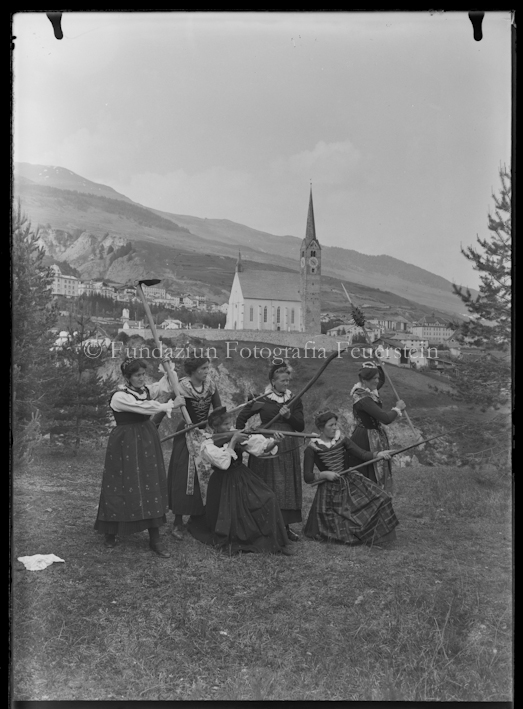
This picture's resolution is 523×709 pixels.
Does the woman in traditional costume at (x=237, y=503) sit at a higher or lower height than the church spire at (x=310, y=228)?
lower

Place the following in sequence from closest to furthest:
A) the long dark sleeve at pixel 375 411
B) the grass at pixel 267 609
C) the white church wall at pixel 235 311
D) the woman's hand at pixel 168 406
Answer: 1. the grass at pixel 267 609
2. the woman's hand at pixel 168 406
3. the long dark sleeve at pixel 375 411
4. the white church wall at pixel 235 311

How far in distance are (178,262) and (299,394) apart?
1462 mm

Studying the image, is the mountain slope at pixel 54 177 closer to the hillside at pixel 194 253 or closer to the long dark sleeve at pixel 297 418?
the hillside at pixel 194 253

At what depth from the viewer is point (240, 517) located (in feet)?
15.1

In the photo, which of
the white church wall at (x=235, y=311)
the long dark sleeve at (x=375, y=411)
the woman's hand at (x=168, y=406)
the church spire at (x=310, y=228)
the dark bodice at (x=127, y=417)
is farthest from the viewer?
the church spire at (x=310, y=228)

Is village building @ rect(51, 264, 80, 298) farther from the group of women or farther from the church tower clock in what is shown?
the church tower clock

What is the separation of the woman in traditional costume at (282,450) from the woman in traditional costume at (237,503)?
4.3 inches

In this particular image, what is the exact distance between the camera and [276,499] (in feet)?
15.4

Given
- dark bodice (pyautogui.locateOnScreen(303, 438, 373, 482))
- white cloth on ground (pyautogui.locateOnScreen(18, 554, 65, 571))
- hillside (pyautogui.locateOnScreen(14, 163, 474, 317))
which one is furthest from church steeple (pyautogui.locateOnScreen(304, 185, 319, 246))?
white cloth on ground (pyautogui.locateOnScreen(18, 554, 65, 571))

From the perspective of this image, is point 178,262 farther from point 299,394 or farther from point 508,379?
point 508,379

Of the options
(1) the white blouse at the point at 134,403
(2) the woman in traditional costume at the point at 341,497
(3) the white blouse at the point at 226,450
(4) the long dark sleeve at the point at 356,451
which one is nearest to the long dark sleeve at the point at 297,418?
(2) the woman in traditional costume at the point at 341,497

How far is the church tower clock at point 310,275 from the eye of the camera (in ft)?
16.3

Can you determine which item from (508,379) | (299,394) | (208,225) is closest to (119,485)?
(299,394)

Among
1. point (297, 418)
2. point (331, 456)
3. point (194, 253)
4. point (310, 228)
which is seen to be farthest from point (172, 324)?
point (331, 456)
